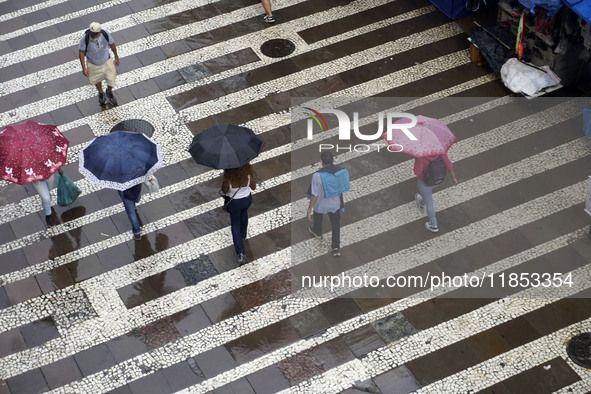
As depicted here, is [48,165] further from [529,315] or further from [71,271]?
[529,315]

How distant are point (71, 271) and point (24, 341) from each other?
3.99ft

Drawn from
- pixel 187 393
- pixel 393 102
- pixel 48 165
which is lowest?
pixel 187 393

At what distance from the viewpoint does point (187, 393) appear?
A: 9977mm

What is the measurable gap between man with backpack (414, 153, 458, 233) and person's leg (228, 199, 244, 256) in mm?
2451

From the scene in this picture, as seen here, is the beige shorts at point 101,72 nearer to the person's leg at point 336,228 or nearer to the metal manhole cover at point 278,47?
the metal manhole cover at point 278,47

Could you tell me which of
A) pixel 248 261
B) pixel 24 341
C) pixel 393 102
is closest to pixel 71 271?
pixel 24 341

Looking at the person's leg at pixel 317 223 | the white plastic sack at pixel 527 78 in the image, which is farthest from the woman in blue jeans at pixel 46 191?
the white plastic sack at pixel 527 78

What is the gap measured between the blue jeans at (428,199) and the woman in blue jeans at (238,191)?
2.29 m

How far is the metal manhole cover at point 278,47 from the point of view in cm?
1486

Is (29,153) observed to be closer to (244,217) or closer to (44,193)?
(44,193)

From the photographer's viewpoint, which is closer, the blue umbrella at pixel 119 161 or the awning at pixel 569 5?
the blue umbrella at pixel 119 161

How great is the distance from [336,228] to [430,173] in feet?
4.67

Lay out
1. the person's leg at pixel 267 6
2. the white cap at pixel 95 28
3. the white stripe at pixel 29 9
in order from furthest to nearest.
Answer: the white stripe at pixel 29 9 → the person's leg at pixel 267 6 → the white cap at pixel 95 28

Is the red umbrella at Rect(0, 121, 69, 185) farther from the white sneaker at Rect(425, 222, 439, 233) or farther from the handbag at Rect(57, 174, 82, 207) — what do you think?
the white sneaker at Rect(425, 222, 439, 233)
